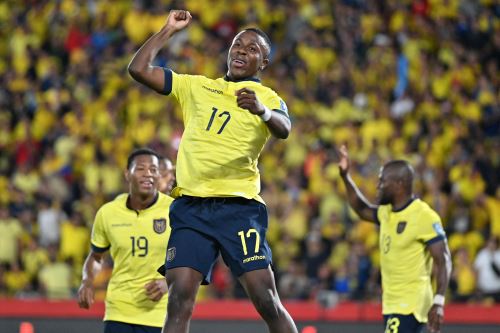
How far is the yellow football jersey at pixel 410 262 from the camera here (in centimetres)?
915

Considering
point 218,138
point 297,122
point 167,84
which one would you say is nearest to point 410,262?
point 218,138

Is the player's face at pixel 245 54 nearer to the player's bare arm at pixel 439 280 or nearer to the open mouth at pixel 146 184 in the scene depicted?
the open mouth at pixel 146 184

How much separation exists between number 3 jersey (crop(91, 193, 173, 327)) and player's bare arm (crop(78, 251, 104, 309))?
2.9 inches

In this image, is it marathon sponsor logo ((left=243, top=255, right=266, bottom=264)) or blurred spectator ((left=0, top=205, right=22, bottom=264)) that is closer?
marathon sponsor logo ((left=243, top=255, right=266, bottom=264))

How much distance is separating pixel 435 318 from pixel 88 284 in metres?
2.71

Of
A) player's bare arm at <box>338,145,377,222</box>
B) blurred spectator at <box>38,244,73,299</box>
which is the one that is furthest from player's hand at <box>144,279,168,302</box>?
blurred spectator at <box>38,244,73,299</box>

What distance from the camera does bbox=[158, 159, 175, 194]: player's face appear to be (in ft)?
31.8

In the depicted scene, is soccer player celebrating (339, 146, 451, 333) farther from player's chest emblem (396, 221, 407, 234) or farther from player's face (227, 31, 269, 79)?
player's face (227, 31, 269, 79)

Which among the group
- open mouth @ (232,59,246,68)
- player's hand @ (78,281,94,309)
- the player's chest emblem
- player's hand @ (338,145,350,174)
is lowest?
player's hand @ (78,281,94,309)

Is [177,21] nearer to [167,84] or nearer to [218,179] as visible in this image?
[167,84]

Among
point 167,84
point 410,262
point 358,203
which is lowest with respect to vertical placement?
point 410,262

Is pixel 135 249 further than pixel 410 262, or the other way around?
pixel 410 262

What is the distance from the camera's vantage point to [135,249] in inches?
347

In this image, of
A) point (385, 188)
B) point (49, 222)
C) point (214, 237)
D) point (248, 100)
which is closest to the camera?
point (248, 100)
